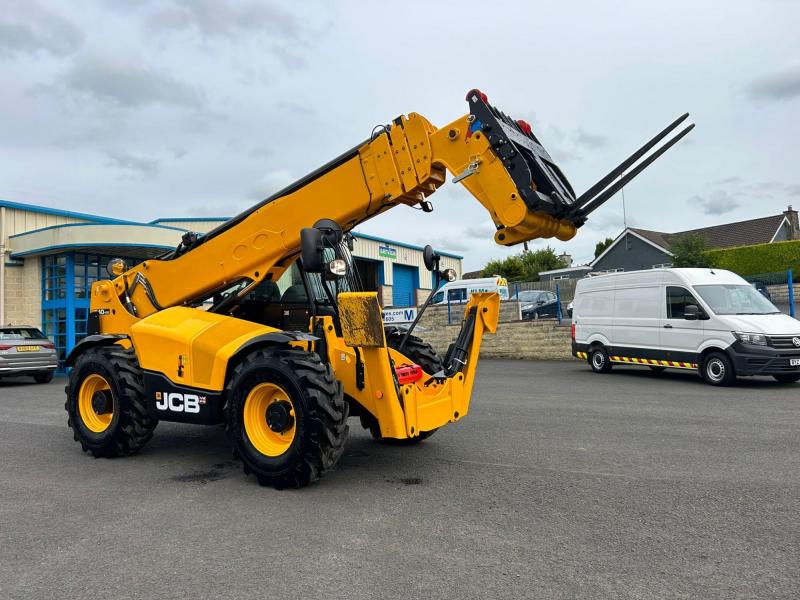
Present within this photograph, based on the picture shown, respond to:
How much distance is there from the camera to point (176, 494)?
4918 mm

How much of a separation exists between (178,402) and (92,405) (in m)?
1.39

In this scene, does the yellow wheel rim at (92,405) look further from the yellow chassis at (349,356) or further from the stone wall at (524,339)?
the stone wall at (524,339)

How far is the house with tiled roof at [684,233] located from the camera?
37.7m

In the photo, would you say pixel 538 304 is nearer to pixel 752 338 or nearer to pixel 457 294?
pixel 457 294

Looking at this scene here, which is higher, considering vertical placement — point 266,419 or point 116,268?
point 116,268

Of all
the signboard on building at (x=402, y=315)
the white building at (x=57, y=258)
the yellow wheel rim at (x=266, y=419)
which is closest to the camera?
the yellow wheel rim at (x=266, y=419)

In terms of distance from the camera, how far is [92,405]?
21.0 ft

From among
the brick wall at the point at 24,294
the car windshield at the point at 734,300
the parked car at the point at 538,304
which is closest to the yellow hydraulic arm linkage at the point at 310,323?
the car windshield at the point at 734,300

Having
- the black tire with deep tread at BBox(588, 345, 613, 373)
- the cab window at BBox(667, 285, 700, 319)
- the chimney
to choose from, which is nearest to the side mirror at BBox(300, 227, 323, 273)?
the cab window at BBox(667, 285, 700, 319)

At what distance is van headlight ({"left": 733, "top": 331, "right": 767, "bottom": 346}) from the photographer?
35.9 ft

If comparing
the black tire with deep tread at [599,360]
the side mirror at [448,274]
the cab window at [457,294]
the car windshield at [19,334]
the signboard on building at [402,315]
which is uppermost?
the cab window at [457,294]

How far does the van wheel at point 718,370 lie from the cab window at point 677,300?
3.52 ft

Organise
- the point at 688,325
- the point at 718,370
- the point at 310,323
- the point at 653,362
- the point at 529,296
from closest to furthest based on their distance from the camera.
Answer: the point at 310,323 < the point at 718,370 < the point at 688,325 < the point at 653,362 < the point at 529,296

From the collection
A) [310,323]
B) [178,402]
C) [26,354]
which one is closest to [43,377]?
[26,354]
